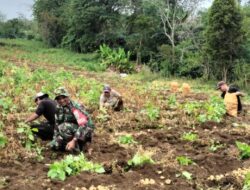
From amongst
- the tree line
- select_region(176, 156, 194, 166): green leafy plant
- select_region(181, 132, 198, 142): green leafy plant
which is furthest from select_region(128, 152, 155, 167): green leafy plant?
the tree line

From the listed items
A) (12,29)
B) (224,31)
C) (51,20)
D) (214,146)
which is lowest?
(214,146)

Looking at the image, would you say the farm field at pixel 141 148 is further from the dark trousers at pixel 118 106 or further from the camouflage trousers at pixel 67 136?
the dark trousers at pixel 118 106

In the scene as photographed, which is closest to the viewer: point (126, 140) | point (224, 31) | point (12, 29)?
point (126, 140)

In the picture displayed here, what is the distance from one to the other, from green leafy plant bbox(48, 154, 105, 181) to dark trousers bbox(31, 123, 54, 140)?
173 cm

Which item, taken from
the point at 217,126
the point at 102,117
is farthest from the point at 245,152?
the point at 102,117

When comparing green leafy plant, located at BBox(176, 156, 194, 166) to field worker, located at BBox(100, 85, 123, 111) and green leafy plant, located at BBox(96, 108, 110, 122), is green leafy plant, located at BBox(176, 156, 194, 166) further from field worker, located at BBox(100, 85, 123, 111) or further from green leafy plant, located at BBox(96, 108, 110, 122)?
field worker, located at BBox(100, 85, 123, 111)

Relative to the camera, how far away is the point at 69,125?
6.82 metres

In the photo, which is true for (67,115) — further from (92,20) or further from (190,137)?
(92,20)

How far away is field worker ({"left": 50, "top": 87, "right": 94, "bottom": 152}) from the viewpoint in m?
6.63

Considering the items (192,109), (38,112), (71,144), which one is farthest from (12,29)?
(71,144)

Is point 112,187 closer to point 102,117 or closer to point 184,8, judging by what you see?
point 102,117

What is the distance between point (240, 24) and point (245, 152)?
15.0 m

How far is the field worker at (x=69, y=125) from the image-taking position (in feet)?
21.7

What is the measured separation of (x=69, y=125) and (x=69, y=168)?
1.45 m
